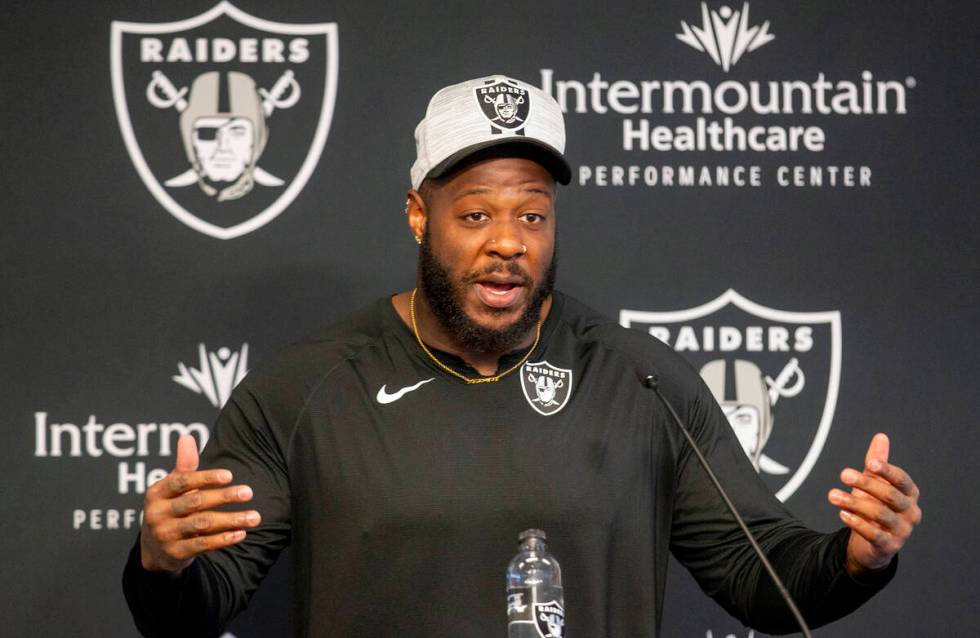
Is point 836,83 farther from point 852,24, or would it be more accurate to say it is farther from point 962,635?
point 962,635

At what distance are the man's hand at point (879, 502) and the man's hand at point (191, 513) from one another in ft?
2.50

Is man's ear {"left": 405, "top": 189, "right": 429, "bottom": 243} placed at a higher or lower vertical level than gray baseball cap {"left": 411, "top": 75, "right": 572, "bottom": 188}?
lower

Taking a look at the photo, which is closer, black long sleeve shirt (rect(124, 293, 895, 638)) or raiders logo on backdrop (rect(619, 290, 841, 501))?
black long sleeve shirt (rect(124, 293, 895, 638))

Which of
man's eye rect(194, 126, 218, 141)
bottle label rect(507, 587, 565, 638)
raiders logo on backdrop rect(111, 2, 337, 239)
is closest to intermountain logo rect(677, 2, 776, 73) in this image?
raiders logo on backdrop rect(111, 2, 337, 239)

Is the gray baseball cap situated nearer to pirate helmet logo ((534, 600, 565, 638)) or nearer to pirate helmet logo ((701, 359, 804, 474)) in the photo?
pirate helmet logo ((701, 359, 804, 474))

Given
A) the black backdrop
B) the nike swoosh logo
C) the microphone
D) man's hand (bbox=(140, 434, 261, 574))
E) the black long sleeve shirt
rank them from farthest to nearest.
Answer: the black backdrop < the nike swoosh logo < the black long sleeve shirt < man's hand (bbox=(140, 434, 261, 574)) < the microphone

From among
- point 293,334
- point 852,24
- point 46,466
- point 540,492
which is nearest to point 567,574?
point 540,492

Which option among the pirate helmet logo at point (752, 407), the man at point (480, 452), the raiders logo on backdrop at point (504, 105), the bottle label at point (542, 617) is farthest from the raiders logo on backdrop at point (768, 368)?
the bottle label at point (542, 617)

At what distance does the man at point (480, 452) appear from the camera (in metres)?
2.09

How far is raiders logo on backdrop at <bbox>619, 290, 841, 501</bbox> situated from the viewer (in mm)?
2713

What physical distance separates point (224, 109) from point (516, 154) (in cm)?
79

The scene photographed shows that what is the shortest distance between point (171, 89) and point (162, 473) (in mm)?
767

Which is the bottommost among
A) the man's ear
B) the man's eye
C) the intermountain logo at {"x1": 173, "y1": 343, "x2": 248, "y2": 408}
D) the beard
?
the intermountain logo at {"x1": 173, "y1": 343, "x2": 248, "y2": 408}

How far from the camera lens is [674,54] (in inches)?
108
